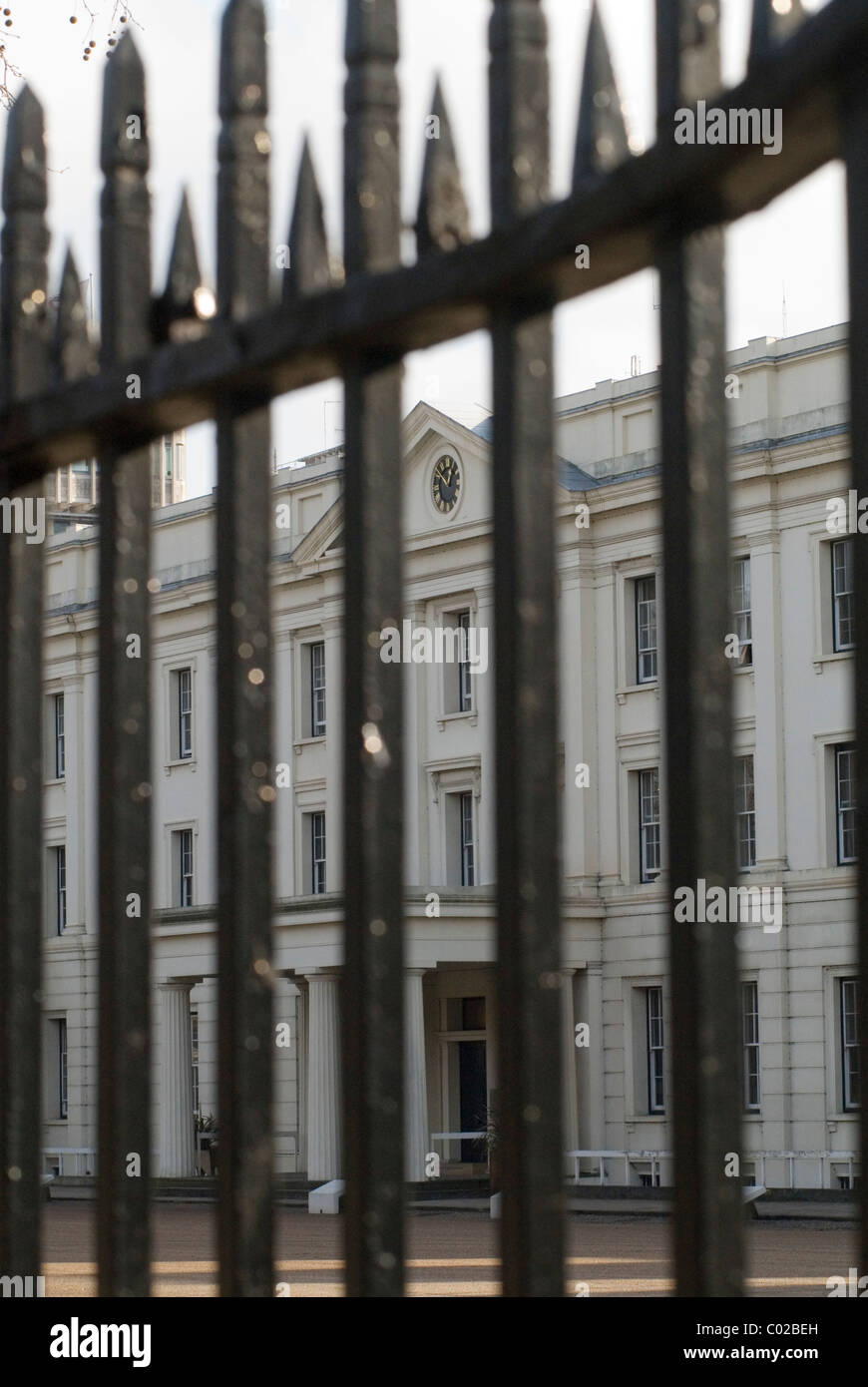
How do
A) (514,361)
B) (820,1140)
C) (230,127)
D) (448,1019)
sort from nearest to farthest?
1. (514,361)
2. (230,127)
3. (820,1140)
4. (448,1019)

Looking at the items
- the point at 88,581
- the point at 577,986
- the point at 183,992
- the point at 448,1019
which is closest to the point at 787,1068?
the point at 577,986

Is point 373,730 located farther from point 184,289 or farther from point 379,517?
point 184,289

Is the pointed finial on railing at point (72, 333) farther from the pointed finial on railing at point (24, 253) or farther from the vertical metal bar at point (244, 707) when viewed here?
the vertical metal bar at point (244, 707)

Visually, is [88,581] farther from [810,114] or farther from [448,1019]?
[810,114]

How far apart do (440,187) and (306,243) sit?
20 centimetres

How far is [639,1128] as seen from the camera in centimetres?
3303

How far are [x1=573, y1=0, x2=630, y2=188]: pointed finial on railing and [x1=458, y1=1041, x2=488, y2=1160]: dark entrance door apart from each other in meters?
35.1

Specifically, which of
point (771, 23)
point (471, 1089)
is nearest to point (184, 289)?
point (771, 23)

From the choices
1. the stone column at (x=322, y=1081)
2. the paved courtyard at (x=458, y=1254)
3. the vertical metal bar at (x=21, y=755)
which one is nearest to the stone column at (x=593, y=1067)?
the paved courtyard at (x=458, y=1254)

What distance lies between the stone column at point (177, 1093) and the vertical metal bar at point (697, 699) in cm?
3428

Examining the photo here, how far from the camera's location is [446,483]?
35.0m

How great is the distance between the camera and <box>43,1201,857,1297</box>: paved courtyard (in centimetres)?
1686

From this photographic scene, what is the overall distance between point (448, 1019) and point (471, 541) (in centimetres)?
857

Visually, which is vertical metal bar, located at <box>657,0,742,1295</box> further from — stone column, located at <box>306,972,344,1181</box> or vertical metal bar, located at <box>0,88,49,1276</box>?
stone column, located at <box>306,972,344,1181</box>
